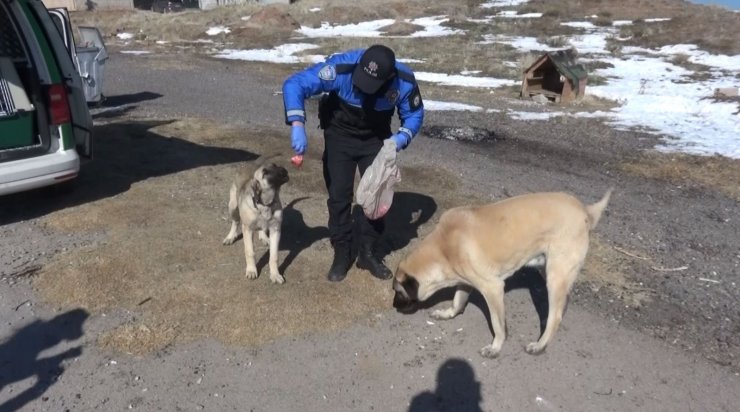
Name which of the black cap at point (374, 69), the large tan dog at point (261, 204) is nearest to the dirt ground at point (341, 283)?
the large tan dog at point (261, 204)

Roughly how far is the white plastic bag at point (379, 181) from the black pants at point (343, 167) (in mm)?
179

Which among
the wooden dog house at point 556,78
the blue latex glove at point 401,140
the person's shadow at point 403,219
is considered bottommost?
the person's shadow at point 403,219

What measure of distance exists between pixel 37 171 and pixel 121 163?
2.12 metres

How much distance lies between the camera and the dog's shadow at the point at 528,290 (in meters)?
4.08

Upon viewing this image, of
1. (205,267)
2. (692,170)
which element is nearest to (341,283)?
(205,267)

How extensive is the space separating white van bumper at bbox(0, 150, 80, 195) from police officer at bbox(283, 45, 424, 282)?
2633 millimetres

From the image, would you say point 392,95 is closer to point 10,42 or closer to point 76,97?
point 76,97

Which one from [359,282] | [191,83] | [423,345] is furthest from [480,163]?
[191,83]

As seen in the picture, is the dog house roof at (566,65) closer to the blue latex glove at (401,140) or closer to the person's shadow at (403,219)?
the person's shadow at (403,219)

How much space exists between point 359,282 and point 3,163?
135 inches

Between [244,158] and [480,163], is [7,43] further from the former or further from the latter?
[480,163]

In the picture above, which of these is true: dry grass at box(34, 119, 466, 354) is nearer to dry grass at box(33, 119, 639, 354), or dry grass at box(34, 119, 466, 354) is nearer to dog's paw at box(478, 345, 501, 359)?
dry grass at box(33, 119, 639, 354)

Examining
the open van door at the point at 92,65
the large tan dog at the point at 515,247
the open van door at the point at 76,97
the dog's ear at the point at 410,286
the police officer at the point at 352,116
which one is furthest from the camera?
the open van door at the point at 92,65

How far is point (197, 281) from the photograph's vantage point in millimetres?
4250
